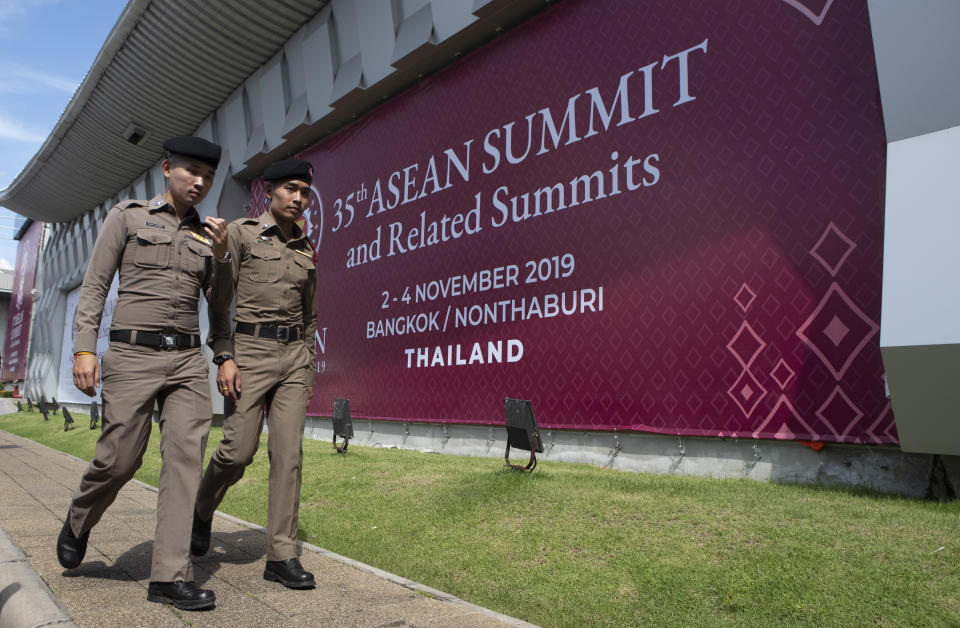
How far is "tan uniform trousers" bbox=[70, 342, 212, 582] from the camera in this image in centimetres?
302

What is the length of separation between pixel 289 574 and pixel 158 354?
1.17m

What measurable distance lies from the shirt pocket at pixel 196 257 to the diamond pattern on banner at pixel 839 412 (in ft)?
15.4

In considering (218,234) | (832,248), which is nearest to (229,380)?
(218,234)

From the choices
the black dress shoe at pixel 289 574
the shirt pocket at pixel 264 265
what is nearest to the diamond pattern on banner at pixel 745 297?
the shirt pocket at pixel 264 265

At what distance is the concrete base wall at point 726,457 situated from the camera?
5.19m

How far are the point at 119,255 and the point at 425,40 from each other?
7.63 metres

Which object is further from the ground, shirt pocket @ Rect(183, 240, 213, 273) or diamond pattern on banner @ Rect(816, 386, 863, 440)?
shirt pocket @ Rect(183, 240, 213, 273)

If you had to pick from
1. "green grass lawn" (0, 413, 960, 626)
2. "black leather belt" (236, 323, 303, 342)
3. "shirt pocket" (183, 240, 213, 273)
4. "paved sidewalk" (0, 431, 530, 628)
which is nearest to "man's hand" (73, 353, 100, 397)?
"shirt pocket" (183, 240, 213, 273)

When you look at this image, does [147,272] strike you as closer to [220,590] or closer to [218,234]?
[218,234]

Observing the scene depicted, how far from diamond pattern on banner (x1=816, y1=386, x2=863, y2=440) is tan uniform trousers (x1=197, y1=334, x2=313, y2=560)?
4.15 metres

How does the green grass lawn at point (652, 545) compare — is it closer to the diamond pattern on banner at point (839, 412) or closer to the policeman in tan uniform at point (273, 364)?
the diamond pattern on banner at point (839, 412)

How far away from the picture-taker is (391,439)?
10539 mm

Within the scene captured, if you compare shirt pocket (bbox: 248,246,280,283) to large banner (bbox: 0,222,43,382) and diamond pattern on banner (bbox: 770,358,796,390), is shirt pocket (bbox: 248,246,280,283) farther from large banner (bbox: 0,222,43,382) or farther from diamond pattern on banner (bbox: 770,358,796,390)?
large banner (bbox: 0,222,43,382)

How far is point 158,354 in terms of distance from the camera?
3.17m
